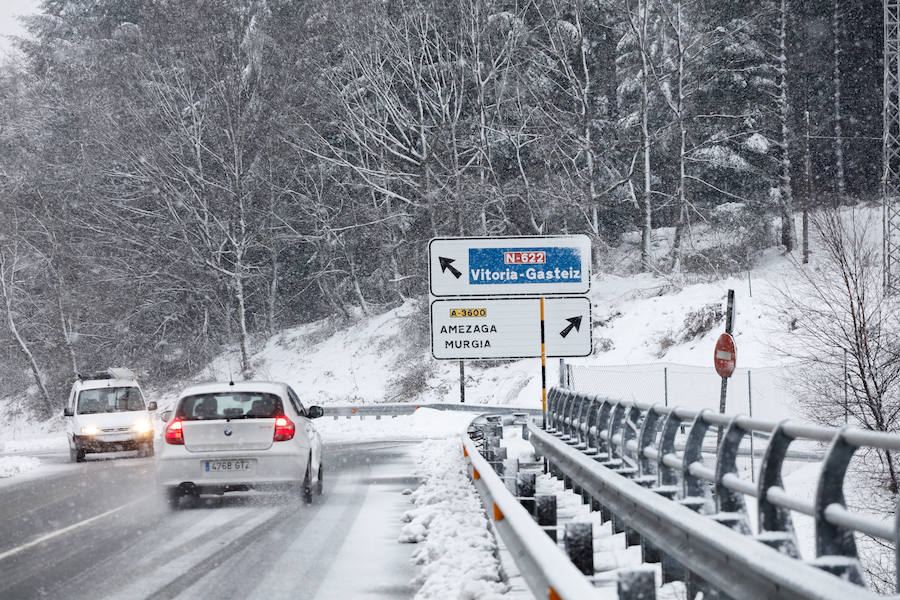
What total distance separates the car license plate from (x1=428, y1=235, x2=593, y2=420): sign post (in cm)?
676

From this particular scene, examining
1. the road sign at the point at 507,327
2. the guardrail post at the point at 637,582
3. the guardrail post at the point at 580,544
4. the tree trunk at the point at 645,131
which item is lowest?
the guardrail post at the point at 580,544

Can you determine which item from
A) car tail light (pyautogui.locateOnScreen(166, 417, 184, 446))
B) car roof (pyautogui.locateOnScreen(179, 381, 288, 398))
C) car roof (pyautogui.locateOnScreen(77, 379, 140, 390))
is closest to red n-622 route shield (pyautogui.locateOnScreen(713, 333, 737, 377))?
car roof (pyautogui.locateOnScreen(179, 381, 288, 398))

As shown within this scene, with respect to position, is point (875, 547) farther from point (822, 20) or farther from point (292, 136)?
point (822, 20)

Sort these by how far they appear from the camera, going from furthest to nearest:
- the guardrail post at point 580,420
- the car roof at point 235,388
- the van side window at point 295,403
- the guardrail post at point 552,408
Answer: the guardrail post at point 552,408 → the guardrail post at point 580,420 → the van side window at point 295,403 → the car roof at point 235,388

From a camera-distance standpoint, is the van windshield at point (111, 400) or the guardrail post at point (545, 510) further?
the van windshield at point (111, 400)

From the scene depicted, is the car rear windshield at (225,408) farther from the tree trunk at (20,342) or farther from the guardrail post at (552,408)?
the tree trunk at (20,342)

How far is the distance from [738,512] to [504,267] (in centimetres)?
1275

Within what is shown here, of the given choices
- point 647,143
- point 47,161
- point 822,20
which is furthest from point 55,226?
point 822,20

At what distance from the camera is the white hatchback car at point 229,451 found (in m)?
13.0

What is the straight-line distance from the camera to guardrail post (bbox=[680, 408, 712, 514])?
299 inches

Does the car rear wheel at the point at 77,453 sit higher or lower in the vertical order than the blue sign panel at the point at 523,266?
lower

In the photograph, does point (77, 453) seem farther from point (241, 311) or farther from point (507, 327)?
point (241, 311)

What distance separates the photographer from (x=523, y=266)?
19438 millimetres

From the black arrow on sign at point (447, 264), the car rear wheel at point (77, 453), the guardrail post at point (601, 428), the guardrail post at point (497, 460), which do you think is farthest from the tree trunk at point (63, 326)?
the guardrail post at point (601, 428)
